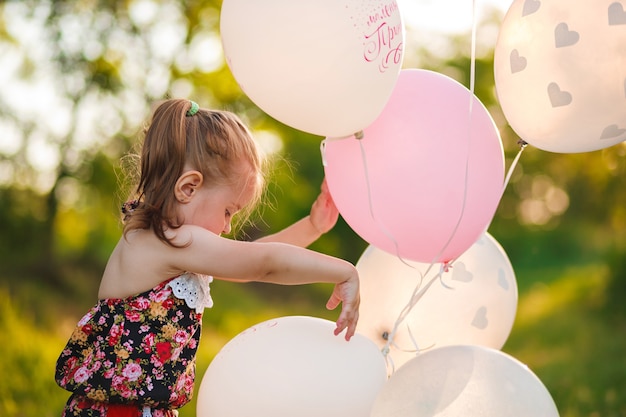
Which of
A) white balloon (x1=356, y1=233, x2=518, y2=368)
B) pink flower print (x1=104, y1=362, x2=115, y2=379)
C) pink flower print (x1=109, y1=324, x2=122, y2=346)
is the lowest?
white balloon (x1=356, y1=233, x2=518, y2=368)

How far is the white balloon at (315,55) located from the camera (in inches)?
71.5

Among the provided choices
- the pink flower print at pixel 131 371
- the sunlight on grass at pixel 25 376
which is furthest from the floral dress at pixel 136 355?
the sunlight on grass at pixel 25 376

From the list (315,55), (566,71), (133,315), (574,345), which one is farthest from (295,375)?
(574,345)

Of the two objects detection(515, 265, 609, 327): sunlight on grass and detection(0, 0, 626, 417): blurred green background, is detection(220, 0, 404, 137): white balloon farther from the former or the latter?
detection(515, 265, 609, 327): sunlight on grass

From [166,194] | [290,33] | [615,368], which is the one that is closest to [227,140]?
[166,194]

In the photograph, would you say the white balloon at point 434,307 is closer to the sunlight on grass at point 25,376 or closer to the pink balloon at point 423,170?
the pink balloon at point 423,170

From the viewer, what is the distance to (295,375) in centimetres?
191

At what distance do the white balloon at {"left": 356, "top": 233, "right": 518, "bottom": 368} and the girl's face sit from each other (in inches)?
24.1

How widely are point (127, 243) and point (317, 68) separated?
672 mm

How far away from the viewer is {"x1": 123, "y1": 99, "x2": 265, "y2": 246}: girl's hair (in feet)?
6.42

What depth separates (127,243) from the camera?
6.47 feet

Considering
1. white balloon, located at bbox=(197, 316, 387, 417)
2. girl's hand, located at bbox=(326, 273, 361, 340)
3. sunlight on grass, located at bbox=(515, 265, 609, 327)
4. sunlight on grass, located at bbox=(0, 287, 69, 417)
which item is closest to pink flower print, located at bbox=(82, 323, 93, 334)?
white balloon, located at bbox=(197, 316, 387, 417)

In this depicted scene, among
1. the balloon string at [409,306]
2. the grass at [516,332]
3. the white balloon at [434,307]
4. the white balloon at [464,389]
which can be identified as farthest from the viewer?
the grass at [516,332]

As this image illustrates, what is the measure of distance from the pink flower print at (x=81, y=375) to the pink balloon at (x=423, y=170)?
0.81m
